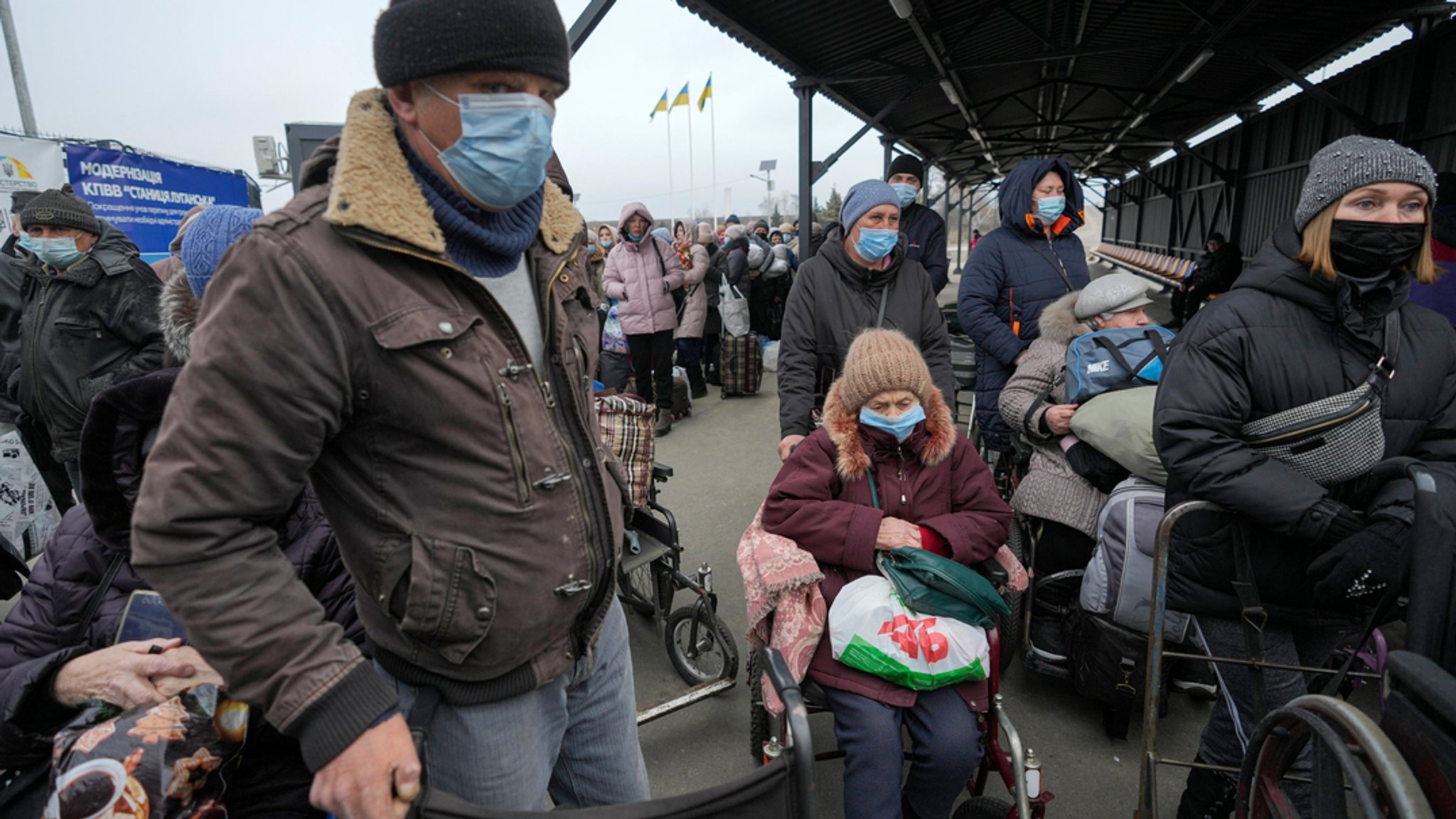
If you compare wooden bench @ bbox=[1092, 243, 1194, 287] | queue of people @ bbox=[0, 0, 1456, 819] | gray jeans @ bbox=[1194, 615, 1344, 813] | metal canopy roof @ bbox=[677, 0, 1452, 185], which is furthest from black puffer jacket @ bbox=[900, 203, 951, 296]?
wooden bench @ bbox=[1092, 243, 1194, 287]

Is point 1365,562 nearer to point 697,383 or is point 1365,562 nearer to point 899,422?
point 899,422

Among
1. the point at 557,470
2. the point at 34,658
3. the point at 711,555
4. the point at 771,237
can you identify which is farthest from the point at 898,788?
the point at 771,237

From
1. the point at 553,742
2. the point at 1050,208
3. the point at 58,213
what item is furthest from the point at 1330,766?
the point at 58,213

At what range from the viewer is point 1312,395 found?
6.64 feet

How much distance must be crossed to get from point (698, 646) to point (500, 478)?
238 centimetres

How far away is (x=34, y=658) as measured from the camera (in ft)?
5.39

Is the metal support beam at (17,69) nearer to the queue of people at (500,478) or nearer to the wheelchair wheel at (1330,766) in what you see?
the queue of people at (500,478)

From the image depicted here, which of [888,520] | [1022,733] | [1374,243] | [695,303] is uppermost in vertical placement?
[1374,243]

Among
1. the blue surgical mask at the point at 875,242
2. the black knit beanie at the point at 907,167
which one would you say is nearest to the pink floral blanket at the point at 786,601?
the blue surgical mask at the point at 875,242

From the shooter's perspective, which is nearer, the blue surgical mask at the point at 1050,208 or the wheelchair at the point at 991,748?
the wheelchair at the point at 991,748

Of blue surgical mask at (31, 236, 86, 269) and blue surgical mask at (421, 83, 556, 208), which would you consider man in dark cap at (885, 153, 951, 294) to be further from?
blue surgical mask at (31, 236, 86, 269)

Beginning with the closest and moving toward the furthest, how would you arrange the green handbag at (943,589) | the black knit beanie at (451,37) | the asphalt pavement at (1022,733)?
the black knit beanie at (451,37), the green handbag at (943,589), the asphalt pavement at (1022,733)

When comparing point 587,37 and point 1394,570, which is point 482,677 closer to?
point 1394,570

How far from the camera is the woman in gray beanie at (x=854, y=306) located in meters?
3.37
